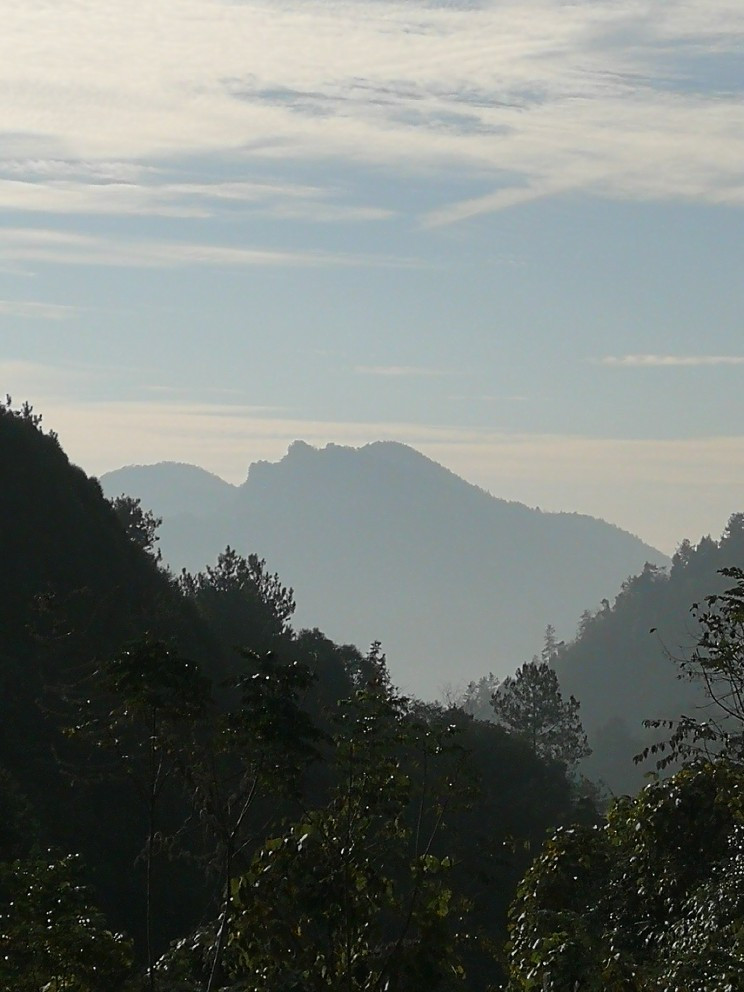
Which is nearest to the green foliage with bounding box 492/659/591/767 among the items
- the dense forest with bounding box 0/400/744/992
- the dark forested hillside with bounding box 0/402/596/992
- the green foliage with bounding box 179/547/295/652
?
the dark forested hillside with bounding box 0/402/596/992

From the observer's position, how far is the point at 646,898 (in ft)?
39.7

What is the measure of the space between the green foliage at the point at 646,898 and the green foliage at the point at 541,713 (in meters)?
67.2

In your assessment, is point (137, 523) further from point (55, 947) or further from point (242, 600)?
point (55, 947)

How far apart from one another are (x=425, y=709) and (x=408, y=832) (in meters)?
52.9

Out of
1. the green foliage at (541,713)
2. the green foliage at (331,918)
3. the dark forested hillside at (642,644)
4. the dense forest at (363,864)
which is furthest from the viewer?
the dark forested hillside at (642,644)

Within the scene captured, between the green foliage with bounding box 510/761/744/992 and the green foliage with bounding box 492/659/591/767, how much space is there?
67.2 metres

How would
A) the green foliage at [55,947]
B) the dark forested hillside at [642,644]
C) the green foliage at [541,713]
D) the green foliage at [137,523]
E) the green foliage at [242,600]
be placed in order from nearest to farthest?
the green foliage at [55,947]
the green foliage at [242,600]
the green foliage at [137,523]
the green foliage at [541,713]
the dark forested hillside at [642,644]

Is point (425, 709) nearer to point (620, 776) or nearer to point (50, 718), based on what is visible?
point (50, 718)

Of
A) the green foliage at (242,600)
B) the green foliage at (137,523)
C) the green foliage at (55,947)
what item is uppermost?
the green foliage at (137,523)

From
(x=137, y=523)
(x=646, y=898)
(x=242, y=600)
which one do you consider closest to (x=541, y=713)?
(x=242, y=600)

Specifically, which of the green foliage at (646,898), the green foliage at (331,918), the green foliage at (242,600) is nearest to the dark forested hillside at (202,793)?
the green foliage at (331,918)

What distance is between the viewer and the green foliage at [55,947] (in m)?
8.80

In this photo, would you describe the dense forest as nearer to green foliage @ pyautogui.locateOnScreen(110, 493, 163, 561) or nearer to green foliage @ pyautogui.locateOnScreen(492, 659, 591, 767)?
green foliage @ pyautogui.locateOnScreen(110, 493, 163, 561)

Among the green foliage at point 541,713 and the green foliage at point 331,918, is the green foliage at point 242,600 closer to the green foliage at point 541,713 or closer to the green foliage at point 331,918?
the green foliage at point 541,713
